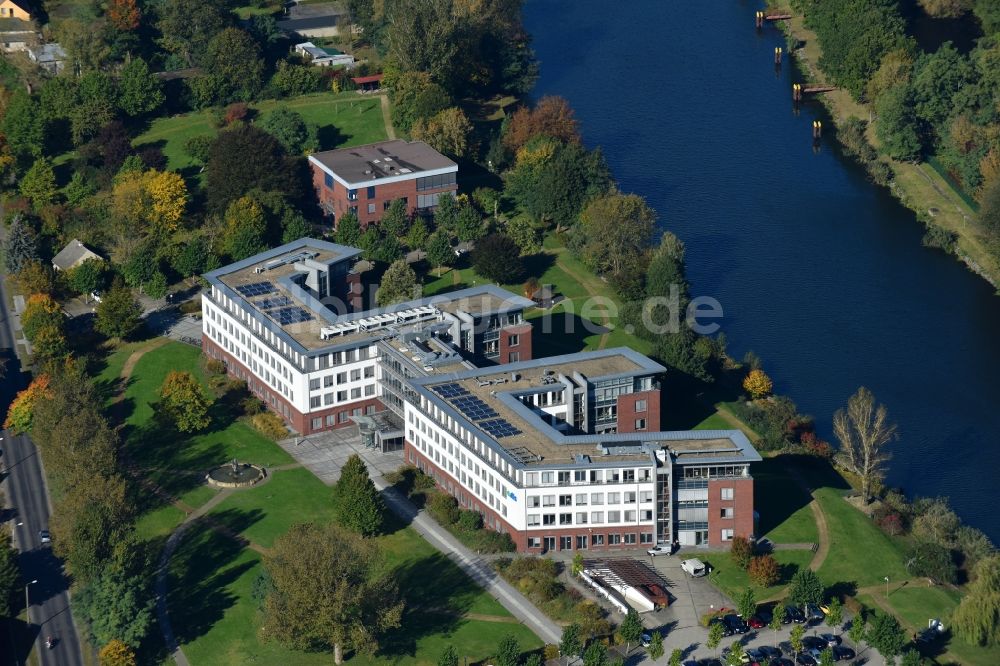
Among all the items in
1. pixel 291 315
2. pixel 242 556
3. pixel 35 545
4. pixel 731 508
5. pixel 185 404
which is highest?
pixel 291 315

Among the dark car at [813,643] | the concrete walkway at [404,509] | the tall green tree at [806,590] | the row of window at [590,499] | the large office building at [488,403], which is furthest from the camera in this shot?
the large office building at [488,403]

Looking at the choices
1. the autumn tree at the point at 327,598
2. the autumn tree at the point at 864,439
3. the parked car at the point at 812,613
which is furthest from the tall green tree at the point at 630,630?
the autumn tree at the point at 864,439

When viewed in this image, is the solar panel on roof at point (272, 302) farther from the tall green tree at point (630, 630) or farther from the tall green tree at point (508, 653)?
the tall green tree at point (630, 630)

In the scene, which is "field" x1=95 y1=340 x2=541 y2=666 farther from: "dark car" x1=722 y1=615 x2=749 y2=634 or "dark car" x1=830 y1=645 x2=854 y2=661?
"dark car" x1=830 y1=645 x2=854 y2=661

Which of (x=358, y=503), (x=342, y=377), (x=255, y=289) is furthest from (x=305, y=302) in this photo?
(x=358, y=503)

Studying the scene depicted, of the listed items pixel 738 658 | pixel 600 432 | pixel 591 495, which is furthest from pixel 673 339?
pixel 738 658

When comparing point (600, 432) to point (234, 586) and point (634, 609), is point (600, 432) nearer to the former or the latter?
point (634, 609)

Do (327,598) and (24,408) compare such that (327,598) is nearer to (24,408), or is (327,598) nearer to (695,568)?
(695,568)
